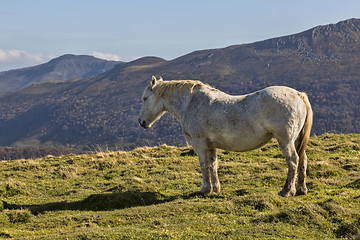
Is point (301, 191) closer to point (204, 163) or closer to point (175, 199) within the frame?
point (204, 163)

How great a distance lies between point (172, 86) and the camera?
12.2 metres

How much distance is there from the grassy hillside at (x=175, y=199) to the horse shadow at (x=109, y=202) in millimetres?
32

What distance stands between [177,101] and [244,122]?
2.71 metres

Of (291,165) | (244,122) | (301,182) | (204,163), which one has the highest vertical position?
(244,122)

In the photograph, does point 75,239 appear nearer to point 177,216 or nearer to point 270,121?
point 177,216

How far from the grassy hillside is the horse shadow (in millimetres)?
32

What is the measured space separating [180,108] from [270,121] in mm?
3196

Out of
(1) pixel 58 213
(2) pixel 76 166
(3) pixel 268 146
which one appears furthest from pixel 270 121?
(2) pixel 76 166

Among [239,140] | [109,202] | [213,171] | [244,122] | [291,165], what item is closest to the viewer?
[291,165]

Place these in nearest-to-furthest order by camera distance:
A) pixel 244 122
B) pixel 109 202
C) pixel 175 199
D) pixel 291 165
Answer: pixel 291 165, pixel 244 122, pixel 175 199, pixel 109 202

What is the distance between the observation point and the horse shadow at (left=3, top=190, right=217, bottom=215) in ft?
35.8

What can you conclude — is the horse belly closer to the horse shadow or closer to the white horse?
the white horse

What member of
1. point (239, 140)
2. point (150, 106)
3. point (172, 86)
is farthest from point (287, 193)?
point (150, 106)

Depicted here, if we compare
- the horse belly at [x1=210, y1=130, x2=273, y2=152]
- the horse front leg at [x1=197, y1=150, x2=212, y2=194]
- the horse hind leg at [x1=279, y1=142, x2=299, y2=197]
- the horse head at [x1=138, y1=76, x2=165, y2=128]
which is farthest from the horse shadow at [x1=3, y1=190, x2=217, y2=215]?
the horse head at [x1=138, y1=76, x2=165, y2=128]
